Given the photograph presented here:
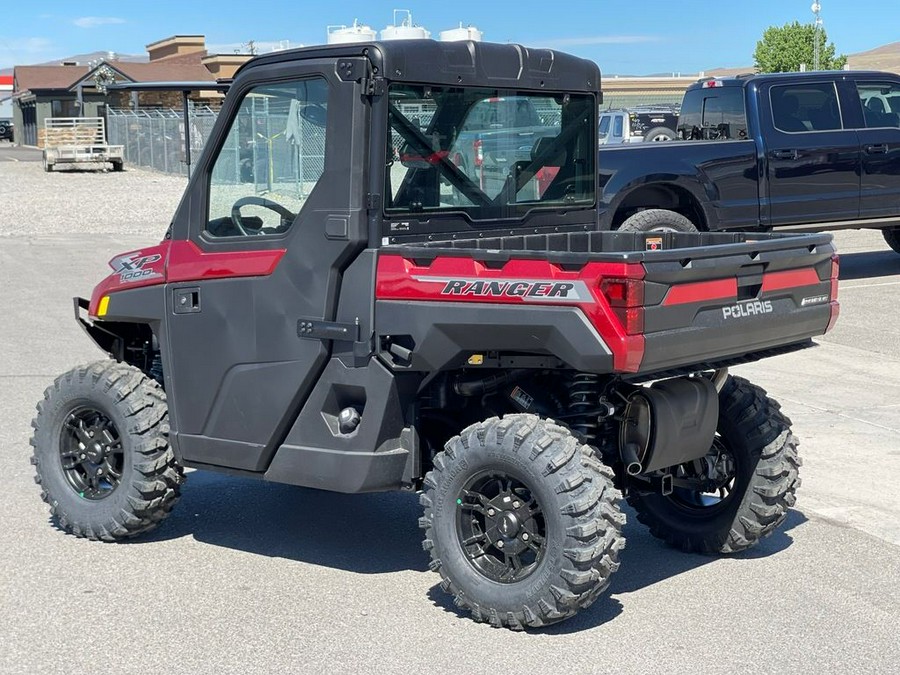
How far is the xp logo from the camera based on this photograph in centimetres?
599

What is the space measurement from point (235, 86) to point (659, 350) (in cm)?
223

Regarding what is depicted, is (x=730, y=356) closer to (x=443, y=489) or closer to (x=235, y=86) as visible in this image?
(x=443, y=489)

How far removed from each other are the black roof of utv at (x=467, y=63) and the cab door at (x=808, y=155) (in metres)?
8.09

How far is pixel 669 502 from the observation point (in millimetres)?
6141

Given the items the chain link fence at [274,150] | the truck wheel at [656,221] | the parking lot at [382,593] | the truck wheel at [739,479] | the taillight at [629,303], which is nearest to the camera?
the taillight at [629,303]

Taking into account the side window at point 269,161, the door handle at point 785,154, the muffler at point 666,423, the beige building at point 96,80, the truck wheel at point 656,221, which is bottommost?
the muffler at point 666,423

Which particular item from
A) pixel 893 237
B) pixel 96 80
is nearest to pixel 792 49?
pixel 96 80

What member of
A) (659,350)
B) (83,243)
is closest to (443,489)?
(659,350)

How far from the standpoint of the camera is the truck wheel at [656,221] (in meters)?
12.7

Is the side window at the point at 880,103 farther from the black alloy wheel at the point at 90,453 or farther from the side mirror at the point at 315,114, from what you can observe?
the black alloy wheel at the point at 90,453

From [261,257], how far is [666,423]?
72.2 inches

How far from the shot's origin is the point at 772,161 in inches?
543

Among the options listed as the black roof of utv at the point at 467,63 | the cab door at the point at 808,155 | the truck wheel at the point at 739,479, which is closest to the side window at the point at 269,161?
the black roof of utv at the point at 467,63

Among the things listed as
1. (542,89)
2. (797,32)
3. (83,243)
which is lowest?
(83,243)
